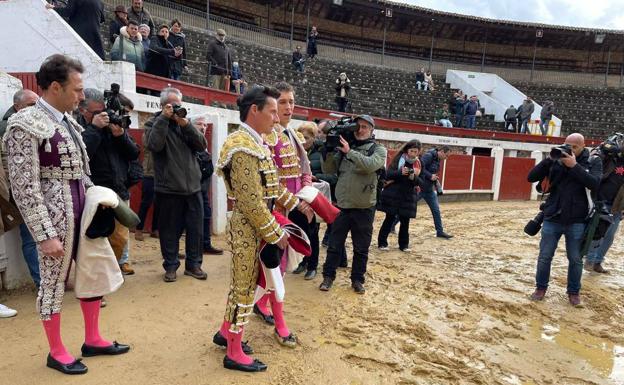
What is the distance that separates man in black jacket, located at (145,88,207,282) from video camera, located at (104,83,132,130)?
0.95ft

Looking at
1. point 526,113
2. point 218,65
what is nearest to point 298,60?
point 218,65

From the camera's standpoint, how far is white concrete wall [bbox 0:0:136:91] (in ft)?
18.3

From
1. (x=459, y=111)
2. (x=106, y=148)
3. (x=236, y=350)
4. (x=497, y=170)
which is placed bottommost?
(x=236, y=350)

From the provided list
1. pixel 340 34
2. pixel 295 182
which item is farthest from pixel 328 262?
pixel 340 34

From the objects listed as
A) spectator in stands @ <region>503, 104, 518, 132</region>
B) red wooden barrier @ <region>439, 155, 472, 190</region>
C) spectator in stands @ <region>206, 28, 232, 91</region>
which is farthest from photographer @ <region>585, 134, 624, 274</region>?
spectator in stands @ <region>503, 104, 518, 132</region>

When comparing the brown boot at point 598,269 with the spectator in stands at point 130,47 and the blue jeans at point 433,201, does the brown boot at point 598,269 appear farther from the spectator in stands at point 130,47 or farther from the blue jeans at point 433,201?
the spectator in stands at point 130,47

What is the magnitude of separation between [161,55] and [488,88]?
68.8ft

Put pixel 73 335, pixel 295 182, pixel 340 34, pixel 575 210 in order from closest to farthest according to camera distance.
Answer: pixel 73 335 → pixel 295 182 → pixel 575 210 → pixel 340 34

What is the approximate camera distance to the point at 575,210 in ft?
12.3

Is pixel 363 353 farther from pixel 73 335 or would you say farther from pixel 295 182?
pixel 73 335

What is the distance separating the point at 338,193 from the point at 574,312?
7.92 ft

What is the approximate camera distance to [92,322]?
7.94 ft

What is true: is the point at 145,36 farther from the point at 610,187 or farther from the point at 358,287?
the point at 610,187

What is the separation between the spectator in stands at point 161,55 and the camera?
6859 mm
